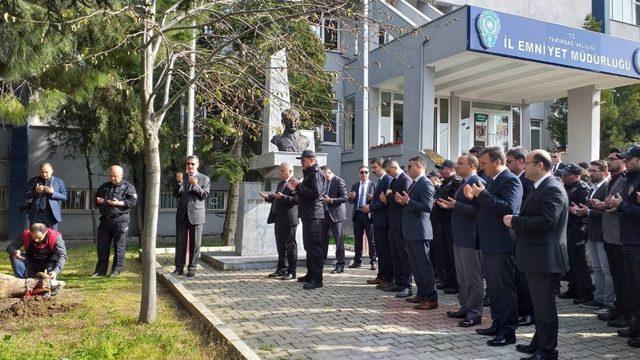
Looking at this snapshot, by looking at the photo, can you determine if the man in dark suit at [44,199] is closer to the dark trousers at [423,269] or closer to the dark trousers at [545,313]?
the dark trousers at [423,269]

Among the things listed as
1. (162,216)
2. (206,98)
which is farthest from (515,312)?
(162,216)

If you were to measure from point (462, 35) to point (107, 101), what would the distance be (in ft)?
30.6

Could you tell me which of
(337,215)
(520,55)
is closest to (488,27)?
(520,55)

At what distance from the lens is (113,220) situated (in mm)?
9023

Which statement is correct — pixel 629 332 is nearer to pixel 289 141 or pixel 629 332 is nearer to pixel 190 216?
pixel 190 216

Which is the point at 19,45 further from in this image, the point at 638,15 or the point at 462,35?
the point at 638,15

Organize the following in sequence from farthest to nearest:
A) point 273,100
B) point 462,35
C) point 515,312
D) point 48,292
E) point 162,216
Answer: point 162,216 < point 462,35 < point 48,292 < point 273,100 < point 515,312

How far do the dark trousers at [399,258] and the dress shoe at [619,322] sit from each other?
2441mm

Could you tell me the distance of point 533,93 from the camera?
66.6 feet

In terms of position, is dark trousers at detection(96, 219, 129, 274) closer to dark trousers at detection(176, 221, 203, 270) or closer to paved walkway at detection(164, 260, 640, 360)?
dark trousers at detection(176, 221, 203, 270)

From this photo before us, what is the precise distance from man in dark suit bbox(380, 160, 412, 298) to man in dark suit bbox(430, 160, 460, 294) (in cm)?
63

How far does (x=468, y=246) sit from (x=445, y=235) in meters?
2.11

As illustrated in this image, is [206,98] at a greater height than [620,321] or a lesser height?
greater

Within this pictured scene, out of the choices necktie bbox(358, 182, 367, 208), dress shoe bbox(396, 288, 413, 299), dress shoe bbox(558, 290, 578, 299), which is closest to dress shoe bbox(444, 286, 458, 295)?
dress shoe bbox(396, 288, 413, 299)
